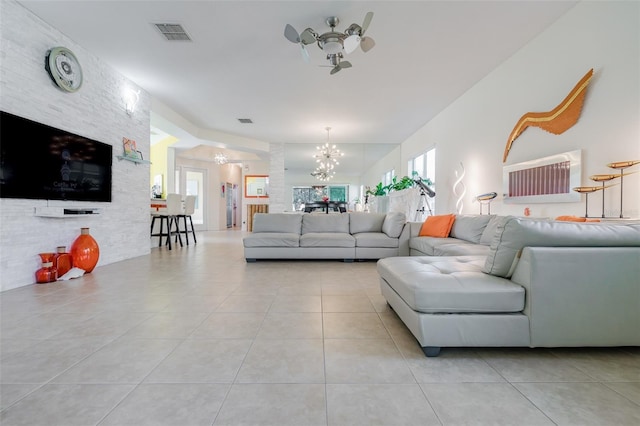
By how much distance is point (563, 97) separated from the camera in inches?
120

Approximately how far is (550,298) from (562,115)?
8.13 feet

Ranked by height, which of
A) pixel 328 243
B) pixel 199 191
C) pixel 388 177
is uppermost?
pixel 388 177

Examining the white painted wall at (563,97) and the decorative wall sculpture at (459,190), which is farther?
the decorative wall sculpture at (459,190)

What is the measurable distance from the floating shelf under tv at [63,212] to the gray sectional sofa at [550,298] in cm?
381

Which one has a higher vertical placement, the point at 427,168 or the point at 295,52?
the point at 295,52

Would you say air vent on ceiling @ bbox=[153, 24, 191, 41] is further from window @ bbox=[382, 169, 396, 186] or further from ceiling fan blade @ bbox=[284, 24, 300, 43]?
window @ bbox=[382, 169, 396, 186]

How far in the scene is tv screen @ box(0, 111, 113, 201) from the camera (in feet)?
9.27

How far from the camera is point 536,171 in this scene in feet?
11.1

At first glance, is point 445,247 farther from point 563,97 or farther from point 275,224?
point 275,224

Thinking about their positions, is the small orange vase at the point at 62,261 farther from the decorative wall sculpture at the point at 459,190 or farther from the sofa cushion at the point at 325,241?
the decorative wall sculpture at the point at 459,190

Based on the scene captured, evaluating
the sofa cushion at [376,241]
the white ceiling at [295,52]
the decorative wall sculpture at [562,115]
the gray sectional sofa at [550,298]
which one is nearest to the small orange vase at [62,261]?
the white ceiling at [295,52]

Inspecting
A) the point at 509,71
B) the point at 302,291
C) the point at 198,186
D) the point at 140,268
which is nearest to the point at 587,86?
the point at 509,71

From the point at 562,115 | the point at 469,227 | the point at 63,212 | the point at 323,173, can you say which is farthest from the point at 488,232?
the point at 323,173

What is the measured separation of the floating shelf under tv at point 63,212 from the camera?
3.11 metres
